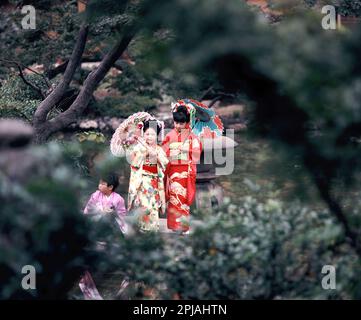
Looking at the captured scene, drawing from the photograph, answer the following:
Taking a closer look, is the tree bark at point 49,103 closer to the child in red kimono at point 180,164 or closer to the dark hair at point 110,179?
the dark hair at point 110,179

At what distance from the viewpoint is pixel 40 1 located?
10312 mm

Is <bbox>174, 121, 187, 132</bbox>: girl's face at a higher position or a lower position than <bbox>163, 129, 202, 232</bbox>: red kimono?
higher

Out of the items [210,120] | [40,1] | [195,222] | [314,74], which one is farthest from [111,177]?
[40,1]

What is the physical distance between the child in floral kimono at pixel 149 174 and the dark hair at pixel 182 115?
0.70ft

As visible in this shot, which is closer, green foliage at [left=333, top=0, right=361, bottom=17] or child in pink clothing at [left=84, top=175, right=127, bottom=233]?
child in pink clothing at [left=84, top=175, right=127, bottom=233]

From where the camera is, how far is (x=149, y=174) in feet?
23.4

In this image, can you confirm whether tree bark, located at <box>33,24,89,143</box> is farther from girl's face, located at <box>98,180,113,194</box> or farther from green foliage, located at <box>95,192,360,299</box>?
green foliage, located at <box>95,192,360,299</box>

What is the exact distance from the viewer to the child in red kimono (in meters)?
7.25

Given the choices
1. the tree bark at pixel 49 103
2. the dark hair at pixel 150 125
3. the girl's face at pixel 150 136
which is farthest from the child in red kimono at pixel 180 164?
the tree bark at pixel 49 103

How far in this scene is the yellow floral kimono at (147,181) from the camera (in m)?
7.09

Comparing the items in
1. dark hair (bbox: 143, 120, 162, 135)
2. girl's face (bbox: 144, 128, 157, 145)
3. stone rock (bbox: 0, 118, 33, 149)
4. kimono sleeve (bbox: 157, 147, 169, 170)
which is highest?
stone rock (bbox: 0, 118, 33, 149)

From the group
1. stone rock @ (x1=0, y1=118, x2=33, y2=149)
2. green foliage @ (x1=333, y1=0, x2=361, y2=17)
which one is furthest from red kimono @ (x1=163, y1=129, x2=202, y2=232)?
stone rock @ (x1=0, y1=118, x2=33, y2=149)

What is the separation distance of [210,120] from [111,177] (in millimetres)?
1803

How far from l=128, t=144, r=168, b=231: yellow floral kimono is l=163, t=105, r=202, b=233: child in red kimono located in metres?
0.20
